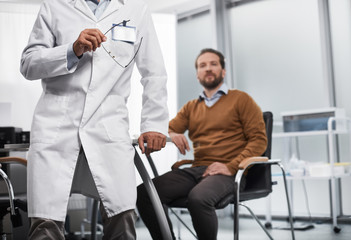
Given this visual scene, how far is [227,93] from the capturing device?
110 inches

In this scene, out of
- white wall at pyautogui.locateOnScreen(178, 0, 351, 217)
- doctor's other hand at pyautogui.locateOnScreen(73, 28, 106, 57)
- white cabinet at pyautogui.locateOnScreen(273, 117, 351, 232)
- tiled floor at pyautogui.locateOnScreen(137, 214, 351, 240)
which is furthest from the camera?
white wall at pyautogui.locateOnScreen(178, 0, 351, 217)

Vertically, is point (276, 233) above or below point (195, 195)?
below

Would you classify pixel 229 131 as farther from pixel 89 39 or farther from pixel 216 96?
pixel 89 39

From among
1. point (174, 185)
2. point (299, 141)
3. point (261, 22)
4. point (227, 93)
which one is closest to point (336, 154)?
point (299, 141)

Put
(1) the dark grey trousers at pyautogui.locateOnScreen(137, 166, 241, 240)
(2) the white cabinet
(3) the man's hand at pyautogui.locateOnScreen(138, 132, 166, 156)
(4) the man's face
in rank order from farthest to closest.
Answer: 1. (2) the white cabinet
2. (4) the man's face
3. (1) the dark grey trousers at pyautogui.locateOnScreen(137, 166, 241, 240)
4. (3) the man's hand at pyautogui.locateOnScreen(138, 132, 166, 156)

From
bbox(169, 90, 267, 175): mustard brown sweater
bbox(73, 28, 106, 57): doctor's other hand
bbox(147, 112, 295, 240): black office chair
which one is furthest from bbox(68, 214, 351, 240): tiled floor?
bbox(73, 28, 106, 57): doctor's other hand

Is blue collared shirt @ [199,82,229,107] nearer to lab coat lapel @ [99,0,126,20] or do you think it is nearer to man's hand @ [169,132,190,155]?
man's hand @ [169,132,190,155]

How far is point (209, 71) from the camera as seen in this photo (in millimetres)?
2916

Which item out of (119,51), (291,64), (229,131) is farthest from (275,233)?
(119,51)

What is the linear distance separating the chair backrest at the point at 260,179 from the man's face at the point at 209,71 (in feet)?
1.24

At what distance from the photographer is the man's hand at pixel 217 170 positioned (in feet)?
8.11

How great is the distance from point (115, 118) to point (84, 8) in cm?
39

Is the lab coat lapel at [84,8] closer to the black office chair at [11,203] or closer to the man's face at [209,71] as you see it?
the black office chair at [11,203]

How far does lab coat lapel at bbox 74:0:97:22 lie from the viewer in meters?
1.65
